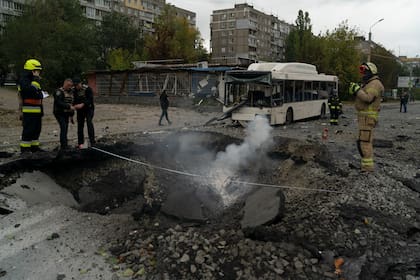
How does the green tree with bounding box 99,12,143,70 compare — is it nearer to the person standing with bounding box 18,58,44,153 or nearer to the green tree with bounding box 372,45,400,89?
the green tree with bounding box 372,45,400,89

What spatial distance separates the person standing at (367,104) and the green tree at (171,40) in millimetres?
39161

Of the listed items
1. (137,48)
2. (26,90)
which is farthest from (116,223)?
(137,48)

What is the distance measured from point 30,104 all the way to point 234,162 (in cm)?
444

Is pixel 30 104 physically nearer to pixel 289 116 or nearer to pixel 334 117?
pixel 289 116

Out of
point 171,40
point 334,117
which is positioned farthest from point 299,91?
point 171,40

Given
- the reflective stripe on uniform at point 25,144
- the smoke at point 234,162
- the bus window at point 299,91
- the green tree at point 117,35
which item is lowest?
the smoke at point 234,162

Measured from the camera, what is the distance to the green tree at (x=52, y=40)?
3459 centimetres

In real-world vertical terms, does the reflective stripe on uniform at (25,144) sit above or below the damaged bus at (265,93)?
below

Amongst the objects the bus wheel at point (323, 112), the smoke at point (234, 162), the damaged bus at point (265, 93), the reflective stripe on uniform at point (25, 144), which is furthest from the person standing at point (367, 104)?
the bus wheel at point (323, 112)

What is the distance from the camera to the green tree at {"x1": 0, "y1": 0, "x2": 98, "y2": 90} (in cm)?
3459

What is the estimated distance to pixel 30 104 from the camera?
7.12 meters

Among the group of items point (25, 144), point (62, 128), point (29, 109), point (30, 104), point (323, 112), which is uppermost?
point (30, 104)

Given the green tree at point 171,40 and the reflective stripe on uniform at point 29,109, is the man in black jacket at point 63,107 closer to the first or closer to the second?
the reflective stripe on uniform at point 29,109

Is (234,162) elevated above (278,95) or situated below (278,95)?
below
